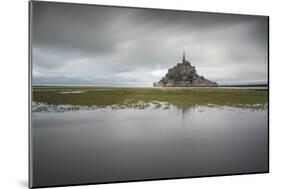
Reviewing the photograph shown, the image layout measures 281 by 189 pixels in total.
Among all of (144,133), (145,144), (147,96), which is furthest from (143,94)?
(145,144)

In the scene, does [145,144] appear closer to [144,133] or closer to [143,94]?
[144,133]

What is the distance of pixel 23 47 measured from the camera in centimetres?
516

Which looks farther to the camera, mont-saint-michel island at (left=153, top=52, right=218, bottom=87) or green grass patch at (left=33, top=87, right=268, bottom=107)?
mont-saint-michel island at (left=153, top=52, right=218, bottom=87)

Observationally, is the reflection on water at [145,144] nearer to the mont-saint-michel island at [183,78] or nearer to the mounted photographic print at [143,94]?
the mounted photographic print at [143,94]

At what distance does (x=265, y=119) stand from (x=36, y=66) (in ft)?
10.1

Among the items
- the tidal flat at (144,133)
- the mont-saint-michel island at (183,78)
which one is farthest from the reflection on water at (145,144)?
the mont-saint-michel island at (183,78)

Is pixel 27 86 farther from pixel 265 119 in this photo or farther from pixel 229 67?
pixel 265 119

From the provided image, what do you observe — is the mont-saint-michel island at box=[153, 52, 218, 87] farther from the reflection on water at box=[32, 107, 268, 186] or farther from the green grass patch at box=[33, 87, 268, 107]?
the reflection on water at box=[32, 107, 268, 186]

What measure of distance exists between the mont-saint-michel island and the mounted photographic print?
0.01 metres

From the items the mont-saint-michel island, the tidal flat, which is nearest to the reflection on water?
the tidal flat

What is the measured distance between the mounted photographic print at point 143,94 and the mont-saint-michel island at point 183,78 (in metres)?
0.01

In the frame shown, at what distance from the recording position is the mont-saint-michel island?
18.0ft

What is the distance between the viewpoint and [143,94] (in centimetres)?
541

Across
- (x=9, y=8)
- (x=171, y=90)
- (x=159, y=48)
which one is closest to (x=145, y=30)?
(x=159, y=48)
